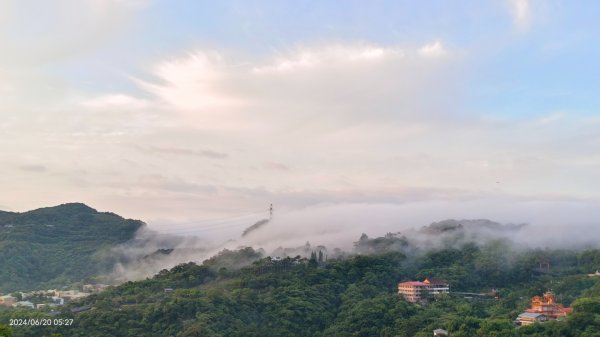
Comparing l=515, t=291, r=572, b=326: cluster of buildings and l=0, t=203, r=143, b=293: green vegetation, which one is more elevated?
l=0, t=203, r=143, b=293: green vegetation

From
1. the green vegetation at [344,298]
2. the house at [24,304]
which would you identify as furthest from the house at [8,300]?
the green vegetation at [344,298]

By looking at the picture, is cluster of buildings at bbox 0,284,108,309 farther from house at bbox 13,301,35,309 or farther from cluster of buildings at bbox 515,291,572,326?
cluster of buildings at bbox 515,291,572,326

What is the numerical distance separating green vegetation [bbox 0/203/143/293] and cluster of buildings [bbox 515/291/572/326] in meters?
66.3

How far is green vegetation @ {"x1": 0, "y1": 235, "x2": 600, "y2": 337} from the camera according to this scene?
5994cm

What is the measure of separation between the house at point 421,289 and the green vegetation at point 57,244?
170ft

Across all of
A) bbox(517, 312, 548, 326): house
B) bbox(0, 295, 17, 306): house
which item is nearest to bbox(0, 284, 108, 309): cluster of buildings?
bbox(0, 295, 17, 306): house

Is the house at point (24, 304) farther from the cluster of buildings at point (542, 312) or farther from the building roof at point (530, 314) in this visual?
the cluster of buildings at point (542, 312)

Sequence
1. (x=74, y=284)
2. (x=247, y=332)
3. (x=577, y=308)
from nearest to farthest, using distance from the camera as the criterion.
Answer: (x=577, y=308) → (x=247, y=332) → (x=74, y=284)

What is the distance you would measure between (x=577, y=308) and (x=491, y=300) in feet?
51.7

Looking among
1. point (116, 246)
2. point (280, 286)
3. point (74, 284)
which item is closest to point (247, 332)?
point (280, 286)

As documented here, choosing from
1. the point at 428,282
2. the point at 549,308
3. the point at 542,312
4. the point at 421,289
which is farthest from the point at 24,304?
the point at 549,308

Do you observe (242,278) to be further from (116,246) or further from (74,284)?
(116,246)

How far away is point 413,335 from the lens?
58969 mm

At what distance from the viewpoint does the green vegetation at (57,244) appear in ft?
341
